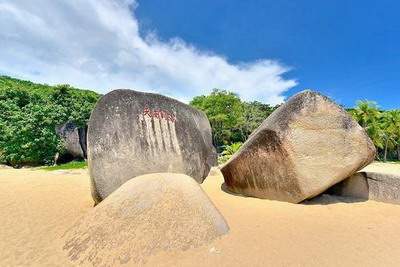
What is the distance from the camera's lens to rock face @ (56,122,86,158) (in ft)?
77.9

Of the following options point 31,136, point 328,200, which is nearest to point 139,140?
point 328,200

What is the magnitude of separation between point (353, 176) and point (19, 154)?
20.5m

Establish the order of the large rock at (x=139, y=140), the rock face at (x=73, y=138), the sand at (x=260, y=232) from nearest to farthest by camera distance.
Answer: the sand at (x=260, y=232) → the large rock at (x=139, y=140) → the rock face at (x=73, y=138)

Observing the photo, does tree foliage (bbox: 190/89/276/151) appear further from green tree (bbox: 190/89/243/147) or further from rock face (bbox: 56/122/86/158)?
rock face (bbox: 56/122/86/158)

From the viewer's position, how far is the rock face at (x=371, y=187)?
22.3 ft

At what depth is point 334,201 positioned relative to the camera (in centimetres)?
683

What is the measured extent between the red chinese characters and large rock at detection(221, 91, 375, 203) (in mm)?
2273

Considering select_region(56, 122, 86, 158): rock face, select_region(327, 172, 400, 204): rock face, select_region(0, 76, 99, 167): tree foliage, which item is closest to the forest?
select_region(0, 76, 99, 167): tree foliage

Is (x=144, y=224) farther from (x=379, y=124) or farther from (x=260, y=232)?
(x=379, y=124)

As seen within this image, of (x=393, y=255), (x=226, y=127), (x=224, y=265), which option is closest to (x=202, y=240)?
(x=224, y=265)

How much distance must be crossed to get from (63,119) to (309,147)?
21.2m

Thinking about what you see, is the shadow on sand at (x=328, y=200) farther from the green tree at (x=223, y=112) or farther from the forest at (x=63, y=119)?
the green tree at (x=223, y=112)

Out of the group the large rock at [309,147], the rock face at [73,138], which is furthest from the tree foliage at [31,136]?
the large rock at [309,147]

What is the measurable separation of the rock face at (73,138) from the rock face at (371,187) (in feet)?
67.6
